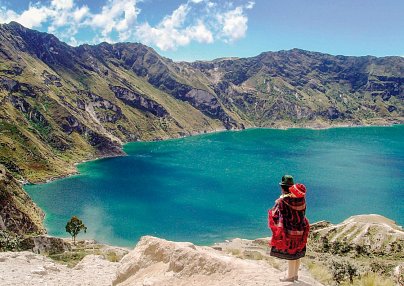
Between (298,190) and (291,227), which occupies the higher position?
(298,190)

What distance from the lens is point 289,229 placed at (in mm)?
14633

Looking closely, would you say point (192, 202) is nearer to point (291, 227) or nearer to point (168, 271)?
point (168, 271)

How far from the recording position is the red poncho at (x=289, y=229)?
47.6ft

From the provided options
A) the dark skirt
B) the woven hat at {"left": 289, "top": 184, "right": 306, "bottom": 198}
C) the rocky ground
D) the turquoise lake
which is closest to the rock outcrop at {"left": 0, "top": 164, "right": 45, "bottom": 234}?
the turquoise lake

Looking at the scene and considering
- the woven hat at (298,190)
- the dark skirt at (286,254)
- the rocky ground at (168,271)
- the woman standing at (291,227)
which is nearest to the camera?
the dark skirt at (286,254)

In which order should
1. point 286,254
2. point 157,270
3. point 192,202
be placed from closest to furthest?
point 286,254 < point 157,270 < point 192,202

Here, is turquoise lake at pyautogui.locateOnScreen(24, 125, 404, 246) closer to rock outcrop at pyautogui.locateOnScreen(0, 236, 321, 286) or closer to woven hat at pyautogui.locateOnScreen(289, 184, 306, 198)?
rock outcrop at pyautogui.locateOnScreen(0, 236, 321, 286)

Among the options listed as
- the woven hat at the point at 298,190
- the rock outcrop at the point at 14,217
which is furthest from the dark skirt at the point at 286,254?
the rock outcrop at the point at 14,217

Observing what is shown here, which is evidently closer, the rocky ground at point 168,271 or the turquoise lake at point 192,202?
the rocky ground at point 168,271

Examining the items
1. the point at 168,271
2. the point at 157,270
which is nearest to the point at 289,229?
the point at 168,271

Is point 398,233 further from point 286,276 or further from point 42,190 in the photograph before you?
point 42,190

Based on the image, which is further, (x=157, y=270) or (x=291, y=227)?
(x=157, y=270)

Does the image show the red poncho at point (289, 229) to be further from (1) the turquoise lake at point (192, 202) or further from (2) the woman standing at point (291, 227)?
(1) the turquoise lake at point (192, 202)

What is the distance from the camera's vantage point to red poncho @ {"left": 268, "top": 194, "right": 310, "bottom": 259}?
14.5 metres
